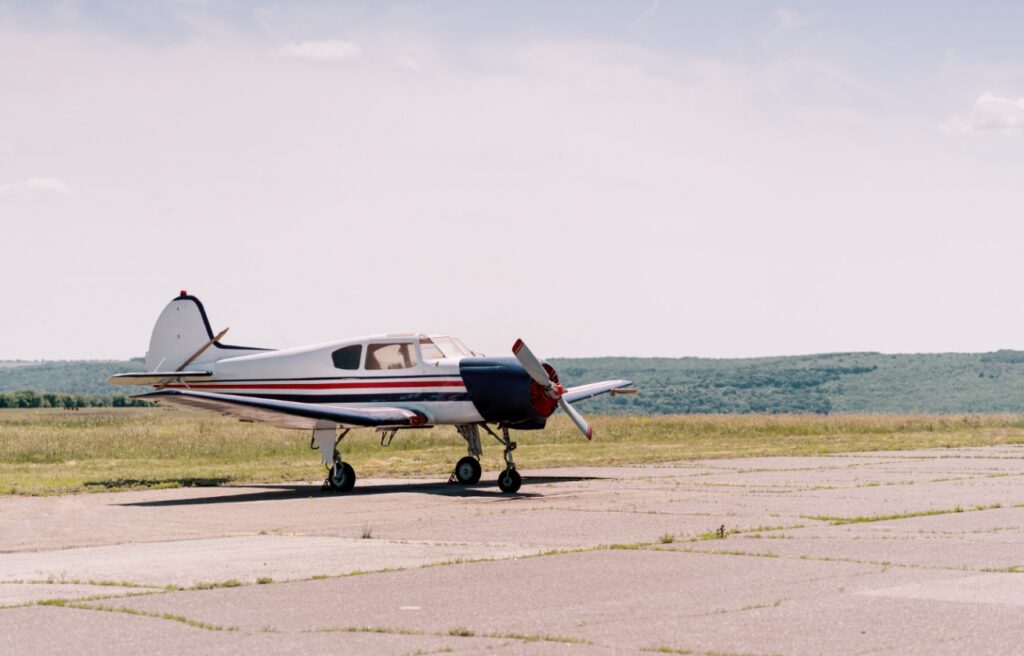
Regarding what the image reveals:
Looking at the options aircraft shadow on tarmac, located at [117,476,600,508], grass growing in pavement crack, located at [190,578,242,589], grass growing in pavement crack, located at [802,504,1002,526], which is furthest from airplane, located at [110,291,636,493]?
grass growing in pavement crack, located at [190,578,242,589]

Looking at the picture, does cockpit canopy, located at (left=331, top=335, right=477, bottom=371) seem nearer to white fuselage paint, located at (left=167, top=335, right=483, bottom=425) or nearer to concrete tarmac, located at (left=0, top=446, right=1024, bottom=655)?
white fuselage paint, located at (left=167, top=335, right=483, bottom=425)

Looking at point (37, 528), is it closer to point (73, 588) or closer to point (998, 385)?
point (73, 588)

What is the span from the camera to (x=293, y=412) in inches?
898

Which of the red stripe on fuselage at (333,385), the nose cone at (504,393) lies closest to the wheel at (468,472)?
the nose cone at (504,393)

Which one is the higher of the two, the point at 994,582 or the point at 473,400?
the point at 473,400

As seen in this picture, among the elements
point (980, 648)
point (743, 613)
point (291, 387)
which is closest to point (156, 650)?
point (743, 613)

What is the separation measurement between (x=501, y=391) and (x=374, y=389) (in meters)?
2.87

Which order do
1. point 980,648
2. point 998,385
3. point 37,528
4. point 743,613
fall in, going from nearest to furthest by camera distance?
→ 1. point 980,648
2. point 743,613
3. point 37,528
4. point 998,385

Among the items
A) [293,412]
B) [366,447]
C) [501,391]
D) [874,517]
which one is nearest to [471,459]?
[501,391]

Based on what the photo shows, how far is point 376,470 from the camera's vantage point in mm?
28750

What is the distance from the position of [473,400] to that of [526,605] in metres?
13.5

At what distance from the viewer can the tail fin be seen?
27.6 m

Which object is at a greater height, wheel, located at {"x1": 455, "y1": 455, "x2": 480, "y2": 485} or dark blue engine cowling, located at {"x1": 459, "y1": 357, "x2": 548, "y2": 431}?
dark blue engine cowling, located at {"x1": 459, "y1": 357, "x2": 548, "y2": 431}

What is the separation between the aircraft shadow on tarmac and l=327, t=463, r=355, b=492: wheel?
146mm
